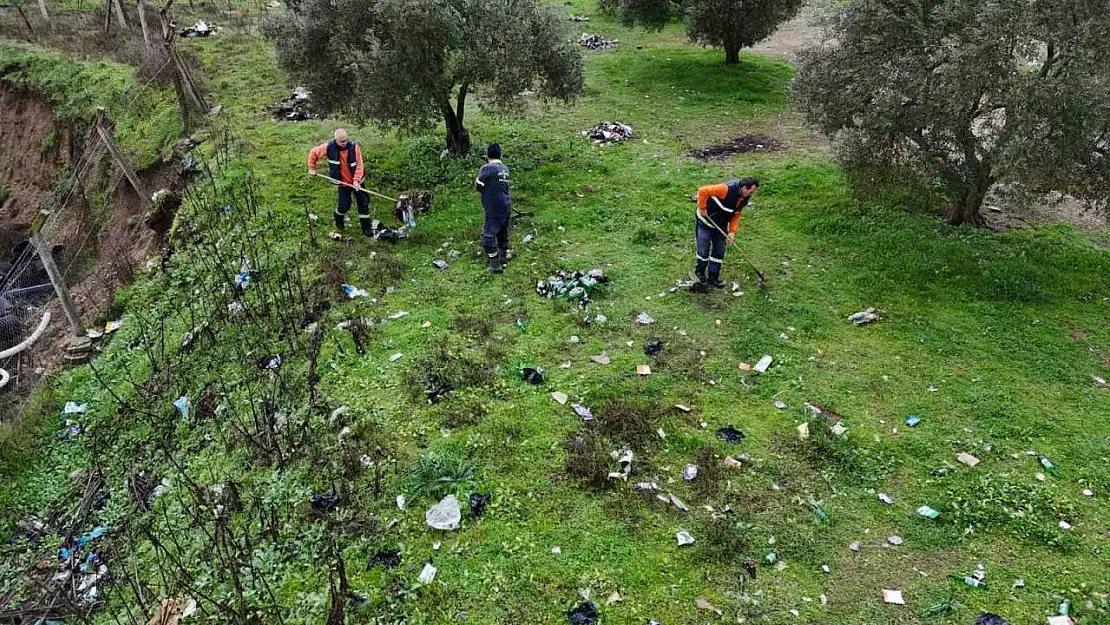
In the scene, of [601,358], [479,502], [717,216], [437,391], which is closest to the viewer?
[479,502]

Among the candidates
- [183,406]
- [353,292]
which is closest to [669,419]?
[353,292]

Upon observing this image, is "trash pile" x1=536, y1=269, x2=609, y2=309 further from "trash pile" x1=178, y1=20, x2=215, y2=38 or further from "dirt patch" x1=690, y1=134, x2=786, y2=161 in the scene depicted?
"trash pile" x1=178, y1=20, x2=215, y2=38

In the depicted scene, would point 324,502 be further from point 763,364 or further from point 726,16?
point 726,16

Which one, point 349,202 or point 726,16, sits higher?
point 726,16

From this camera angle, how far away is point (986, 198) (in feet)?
37.4

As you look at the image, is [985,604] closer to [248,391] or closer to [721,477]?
[721,477]

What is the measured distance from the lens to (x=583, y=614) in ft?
17.0

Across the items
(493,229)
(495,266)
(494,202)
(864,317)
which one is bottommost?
(864,317)

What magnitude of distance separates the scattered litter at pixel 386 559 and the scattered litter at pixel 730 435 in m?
3.29

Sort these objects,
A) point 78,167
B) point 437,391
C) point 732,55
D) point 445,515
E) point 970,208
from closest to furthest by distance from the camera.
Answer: point 445,515
point 437,391
point 970,208
point 78,167
point 732,55

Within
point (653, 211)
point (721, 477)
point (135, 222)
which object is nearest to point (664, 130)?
point (653, 211)

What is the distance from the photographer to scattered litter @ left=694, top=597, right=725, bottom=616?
518cm

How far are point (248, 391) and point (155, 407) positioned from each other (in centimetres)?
130

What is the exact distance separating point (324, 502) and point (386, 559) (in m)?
0.98
